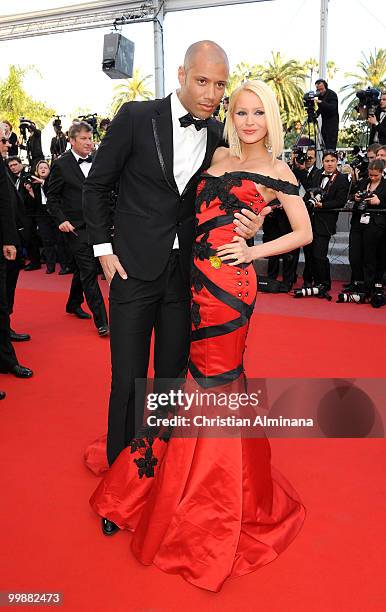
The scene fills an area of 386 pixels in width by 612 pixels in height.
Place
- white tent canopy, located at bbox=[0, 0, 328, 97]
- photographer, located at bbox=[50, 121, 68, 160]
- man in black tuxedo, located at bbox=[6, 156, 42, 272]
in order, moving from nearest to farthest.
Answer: man in black tuxedo, located at bbox=[6, 156, 42, 272]
white tent canopy, located at bbox=[0, 0, 328, 97]
photographer, located at bbox=[50, 121, 68, 160]

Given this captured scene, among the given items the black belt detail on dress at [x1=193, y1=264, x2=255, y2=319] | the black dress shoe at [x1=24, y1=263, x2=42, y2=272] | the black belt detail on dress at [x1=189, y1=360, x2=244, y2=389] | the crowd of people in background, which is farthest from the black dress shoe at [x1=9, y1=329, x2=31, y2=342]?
the black dress shoe at [x1=24, y1=263, x2=42, y2=272]

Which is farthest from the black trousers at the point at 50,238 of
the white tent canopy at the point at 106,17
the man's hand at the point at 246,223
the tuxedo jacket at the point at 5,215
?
the man's hand at the point at 246,223

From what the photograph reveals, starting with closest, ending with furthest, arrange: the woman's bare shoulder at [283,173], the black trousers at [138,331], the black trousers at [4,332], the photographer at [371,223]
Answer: the woman's bare shoulder at [283,173]
the black trousers at [138,331]
the black trousers at [4,332]
the photographer at [371,223]

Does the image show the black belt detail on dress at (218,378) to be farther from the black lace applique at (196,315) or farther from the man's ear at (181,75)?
the man's ear at (181,75)

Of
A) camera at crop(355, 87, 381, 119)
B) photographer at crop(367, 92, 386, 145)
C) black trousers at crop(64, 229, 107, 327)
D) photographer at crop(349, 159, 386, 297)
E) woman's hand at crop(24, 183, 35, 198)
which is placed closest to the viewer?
black trousers at crop(64, 229, 107, 327)

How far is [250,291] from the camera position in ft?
6.25

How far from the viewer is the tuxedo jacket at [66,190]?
450 centimetres

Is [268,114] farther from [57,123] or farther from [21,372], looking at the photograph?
[57,123]

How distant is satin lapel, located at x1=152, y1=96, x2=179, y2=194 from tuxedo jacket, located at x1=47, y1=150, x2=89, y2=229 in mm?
2687

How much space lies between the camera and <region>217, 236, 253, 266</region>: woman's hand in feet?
5.90

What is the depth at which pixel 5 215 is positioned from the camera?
135 inches

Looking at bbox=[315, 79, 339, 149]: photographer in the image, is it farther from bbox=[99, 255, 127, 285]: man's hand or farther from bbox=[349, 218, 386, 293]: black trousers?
bbox=[99, 255, 127, 285]: man's hand

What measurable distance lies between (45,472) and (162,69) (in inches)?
422

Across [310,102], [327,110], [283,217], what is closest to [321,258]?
[283,217]
